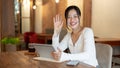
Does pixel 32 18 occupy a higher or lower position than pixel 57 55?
higher

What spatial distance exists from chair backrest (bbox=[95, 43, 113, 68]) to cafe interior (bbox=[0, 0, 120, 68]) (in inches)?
54.2

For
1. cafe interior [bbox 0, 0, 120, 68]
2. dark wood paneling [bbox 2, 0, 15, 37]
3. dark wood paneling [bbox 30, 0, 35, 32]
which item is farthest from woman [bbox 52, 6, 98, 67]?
dark wood paneling [bbox 30, 0, 35, 32]

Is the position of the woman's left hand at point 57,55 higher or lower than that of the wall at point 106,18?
lower

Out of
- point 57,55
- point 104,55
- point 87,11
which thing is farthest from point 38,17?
point 57,55

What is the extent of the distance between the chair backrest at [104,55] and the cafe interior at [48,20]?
1376 millimetres

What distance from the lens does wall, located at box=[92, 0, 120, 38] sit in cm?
490

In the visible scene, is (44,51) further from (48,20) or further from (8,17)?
(48,20)

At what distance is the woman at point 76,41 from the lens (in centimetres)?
194

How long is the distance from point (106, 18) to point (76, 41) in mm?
3183

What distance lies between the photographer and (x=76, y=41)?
221 cm

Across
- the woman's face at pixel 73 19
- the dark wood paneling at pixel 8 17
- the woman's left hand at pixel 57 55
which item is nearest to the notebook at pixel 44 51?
the woman's left hand at pixel 57 55

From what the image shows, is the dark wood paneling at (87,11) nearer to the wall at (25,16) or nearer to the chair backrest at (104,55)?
the wall at (25,16)

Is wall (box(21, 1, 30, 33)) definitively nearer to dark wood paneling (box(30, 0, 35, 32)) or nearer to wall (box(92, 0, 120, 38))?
dark wood paneling (box(30, 0, 35, 32))

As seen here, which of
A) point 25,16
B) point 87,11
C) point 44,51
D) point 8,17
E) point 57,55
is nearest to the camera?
point 57,55
